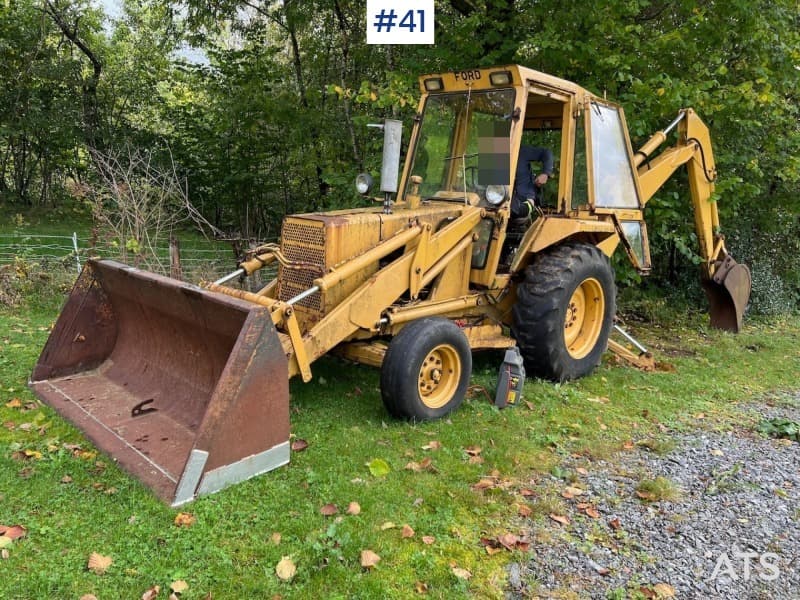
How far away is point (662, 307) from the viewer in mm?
10117

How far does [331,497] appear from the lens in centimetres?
353

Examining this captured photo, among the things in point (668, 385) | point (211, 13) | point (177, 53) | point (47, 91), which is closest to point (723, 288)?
point (668, 385)

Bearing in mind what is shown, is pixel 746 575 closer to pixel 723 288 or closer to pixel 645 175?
pixel 645 175

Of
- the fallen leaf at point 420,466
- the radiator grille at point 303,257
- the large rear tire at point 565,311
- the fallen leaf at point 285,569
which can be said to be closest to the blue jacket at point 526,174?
the large rear tire at point 565,311

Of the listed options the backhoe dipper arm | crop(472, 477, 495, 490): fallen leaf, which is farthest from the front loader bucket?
the backhoe dipper arm

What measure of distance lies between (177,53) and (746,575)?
14.7 metres

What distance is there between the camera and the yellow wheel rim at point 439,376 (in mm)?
4688

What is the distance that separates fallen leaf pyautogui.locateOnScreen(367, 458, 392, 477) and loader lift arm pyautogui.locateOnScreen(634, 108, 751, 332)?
454 cm

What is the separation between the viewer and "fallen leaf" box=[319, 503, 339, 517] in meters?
3.38

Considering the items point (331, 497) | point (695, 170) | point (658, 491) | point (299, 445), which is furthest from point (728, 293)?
point (331, 497)

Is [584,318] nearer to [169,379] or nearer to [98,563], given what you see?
[169,379]

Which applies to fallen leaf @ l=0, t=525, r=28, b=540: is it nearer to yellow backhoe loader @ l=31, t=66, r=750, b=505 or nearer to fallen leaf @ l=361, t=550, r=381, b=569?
yellow backhoe loader @ l=31, t=66, r=750, b=505

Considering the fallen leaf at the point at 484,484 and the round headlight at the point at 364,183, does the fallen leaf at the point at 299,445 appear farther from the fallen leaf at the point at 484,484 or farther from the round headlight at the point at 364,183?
the round headlight at the point at 364,183

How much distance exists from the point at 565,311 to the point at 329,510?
3123mm
